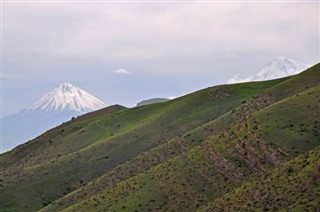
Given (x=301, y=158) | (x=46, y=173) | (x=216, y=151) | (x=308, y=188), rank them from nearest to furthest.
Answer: (x=308, y=188)
(x=301, y=158)
(x=216, y=151)
(x=46, y=173)

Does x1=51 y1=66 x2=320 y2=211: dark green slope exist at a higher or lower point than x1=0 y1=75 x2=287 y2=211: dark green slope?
lower

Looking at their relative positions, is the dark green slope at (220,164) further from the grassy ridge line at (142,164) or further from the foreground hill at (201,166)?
the grassy ridge line at (142,164)

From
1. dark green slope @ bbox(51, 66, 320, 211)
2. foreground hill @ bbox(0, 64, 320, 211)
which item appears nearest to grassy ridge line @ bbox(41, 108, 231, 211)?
foreground hill @ bbox(0, 64, 320, 211)

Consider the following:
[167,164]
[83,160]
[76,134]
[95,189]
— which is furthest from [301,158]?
[76,134]

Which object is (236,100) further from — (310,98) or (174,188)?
(174,188)

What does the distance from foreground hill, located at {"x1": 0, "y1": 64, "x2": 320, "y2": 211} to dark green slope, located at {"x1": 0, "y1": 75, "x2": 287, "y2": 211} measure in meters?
0.31

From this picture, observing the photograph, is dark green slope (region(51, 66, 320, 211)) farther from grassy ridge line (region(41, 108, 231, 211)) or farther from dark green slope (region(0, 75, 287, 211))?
dark green slope (region(0, 75, 287, 211))

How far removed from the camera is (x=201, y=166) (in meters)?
81.4

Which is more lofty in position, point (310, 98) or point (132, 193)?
point (310, 98)

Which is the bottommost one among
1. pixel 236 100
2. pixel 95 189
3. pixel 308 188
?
pixel 308 188

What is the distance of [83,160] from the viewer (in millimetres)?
118375

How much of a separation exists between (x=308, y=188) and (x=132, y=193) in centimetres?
3002

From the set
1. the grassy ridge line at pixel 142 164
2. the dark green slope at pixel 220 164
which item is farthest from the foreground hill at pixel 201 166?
the grassy ridge line at pixel 142 164

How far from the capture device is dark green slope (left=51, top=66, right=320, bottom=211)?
74750mm
